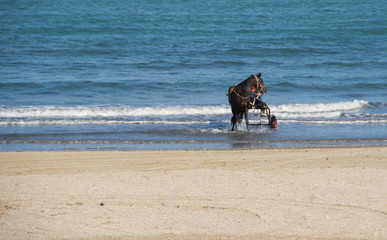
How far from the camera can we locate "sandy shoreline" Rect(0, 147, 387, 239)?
21.2ft

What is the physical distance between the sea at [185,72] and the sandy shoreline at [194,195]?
156 cm

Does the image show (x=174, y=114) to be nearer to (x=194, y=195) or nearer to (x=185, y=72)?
(x=185, y=72)

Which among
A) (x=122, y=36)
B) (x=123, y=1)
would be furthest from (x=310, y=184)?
(x=123, y=1)

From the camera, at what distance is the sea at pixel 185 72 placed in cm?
1330

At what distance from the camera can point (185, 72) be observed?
23.8 m

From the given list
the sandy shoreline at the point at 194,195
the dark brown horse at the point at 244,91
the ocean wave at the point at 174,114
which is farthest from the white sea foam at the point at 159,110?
the sandy shoreline at the point at 194,195

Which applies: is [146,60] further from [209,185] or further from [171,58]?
[209,185]

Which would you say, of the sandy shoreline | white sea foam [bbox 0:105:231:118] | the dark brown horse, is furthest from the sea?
the sandy shoreline

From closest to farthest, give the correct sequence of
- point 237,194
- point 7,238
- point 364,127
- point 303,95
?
1. point 7,238
2. point 237,194
3. point 364,127
4. point 303,95

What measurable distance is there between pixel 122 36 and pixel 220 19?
28.4 ft

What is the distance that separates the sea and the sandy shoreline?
156cm

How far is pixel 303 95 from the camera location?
773 inches

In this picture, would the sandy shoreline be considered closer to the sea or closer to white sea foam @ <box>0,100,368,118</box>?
the sea

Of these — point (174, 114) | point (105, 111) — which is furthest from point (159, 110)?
point (105, 111)
